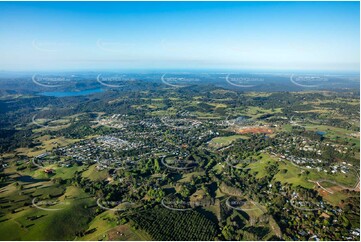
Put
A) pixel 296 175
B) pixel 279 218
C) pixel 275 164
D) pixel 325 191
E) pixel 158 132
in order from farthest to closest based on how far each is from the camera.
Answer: pixel 158 132 → pixel 275 164 → pixel 296 175 → pixel 325 191 → pixel 279 218

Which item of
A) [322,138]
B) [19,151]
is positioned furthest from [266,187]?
[19,151]

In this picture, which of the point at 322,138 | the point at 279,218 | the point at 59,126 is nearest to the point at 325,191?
the point at 279,218

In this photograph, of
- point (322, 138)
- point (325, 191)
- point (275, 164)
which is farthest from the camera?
point (322, 138)

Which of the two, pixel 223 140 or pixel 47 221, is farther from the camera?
pixel 223 140

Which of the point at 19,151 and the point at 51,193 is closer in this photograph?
the point at 51,193

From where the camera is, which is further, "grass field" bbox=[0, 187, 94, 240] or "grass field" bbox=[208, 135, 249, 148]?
"grass field" bbox=[208, 135, 249, 148]

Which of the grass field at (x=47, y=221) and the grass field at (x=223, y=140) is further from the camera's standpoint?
the grass field at (x=223, y=140)

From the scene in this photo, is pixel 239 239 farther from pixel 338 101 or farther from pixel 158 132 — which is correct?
pixel 338 101

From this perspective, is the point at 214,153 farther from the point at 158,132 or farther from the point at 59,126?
the point at 59,126

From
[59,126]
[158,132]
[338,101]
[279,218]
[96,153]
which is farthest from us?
[338,101]
